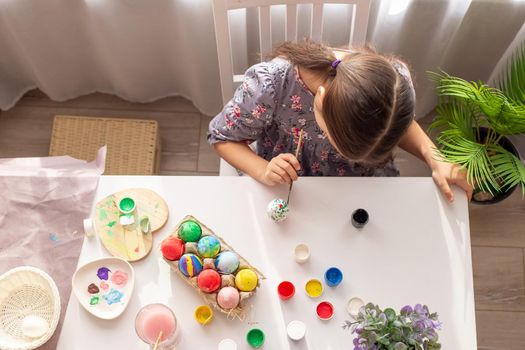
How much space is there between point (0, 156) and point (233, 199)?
3.90 feet

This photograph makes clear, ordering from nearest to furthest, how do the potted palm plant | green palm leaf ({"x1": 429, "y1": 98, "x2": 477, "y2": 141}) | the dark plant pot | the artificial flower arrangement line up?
the artificial flower arrangement < the potted palm plant < green palm leaf ({"x1": 429, "y1": 98, "x2": 477, "y2": 141}) < the dark plant pot

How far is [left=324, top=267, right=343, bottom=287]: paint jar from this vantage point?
1090mm

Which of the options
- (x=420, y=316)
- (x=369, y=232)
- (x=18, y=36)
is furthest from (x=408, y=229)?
(x=18, y=36)

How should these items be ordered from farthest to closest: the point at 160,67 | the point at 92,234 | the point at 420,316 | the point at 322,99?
the point at 160,67
the point at 92,234
the point at 322,99
the point at 420,316

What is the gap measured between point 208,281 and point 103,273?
0.78 ft

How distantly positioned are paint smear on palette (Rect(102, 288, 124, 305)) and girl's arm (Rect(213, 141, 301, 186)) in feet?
1.26

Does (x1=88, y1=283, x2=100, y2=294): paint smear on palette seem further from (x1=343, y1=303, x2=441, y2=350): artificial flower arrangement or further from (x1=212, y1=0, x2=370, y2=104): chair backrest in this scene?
(x1=212, y1=0, x2=370, y2=104): chair backrest

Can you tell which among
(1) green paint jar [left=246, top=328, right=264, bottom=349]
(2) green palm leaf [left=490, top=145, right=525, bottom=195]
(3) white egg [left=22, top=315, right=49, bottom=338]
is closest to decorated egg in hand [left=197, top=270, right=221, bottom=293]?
(1) green paint jar [left=246, top=328, right=264, bottom=349]

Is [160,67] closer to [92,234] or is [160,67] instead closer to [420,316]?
[92,234]

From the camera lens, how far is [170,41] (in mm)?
1735

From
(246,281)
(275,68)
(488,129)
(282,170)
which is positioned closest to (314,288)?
(246,281)

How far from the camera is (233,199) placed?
3.83ft

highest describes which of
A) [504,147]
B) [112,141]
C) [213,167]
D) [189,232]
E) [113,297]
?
[189,232]

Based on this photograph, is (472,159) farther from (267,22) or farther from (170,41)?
(170,41)
